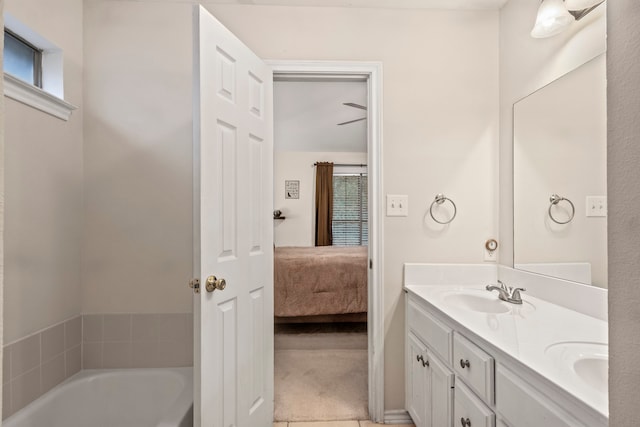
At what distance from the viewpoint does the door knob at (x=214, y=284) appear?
1.30m

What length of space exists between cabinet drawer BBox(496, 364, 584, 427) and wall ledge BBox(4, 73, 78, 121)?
7.15 ft

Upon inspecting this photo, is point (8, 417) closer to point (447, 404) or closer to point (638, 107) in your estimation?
point (447, 404)

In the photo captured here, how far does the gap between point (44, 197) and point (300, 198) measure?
469cm

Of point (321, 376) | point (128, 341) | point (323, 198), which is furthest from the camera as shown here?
point (323, 198)

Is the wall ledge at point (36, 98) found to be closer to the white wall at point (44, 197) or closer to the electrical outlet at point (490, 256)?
the white wall at point (44, 197)

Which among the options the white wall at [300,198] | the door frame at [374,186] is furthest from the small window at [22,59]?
the white wall at [300,198]

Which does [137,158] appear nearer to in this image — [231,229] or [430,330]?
[231,229]

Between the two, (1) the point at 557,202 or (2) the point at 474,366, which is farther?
(1) the point at 557,202

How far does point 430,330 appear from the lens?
5.05 ft

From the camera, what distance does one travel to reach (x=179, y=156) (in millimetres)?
1866

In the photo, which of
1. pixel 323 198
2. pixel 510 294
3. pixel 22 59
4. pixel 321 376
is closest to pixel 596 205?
pixel 510 294

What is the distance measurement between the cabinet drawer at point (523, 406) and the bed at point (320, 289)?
2276 millimetres

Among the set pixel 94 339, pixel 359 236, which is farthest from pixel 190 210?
pixel 359 236

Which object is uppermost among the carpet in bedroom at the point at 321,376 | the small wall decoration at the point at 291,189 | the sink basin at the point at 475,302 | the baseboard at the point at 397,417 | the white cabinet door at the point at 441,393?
the small wall decoration at the point at 291,189
